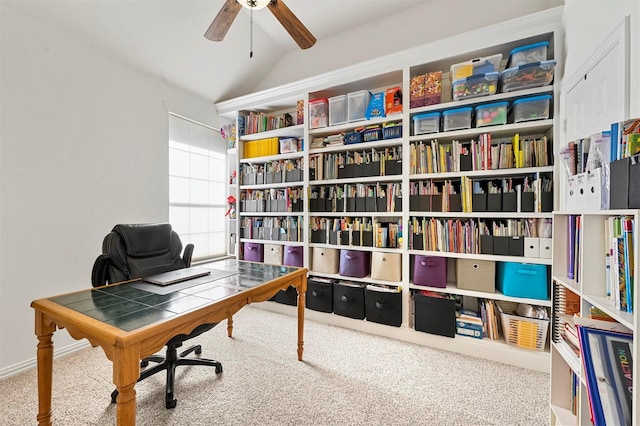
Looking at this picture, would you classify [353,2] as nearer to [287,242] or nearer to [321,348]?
[287,242]

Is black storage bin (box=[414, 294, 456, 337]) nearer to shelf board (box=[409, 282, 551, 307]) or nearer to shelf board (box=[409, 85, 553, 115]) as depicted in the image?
shelf board (box=[409, 282, 551, 307])

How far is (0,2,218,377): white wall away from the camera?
1.84 meters

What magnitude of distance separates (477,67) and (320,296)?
2478mm

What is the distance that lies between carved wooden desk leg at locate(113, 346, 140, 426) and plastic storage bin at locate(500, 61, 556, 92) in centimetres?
278

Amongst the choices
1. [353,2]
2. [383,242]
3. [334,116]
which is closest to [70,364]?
[383,242]

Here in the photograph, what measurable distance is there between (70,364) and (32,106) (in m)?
1.95

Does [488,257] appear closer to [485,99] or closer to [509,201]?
[509,201]

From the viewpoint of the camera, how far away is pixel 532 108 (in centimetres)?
198

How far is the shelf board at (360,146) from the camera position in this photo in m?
2.48

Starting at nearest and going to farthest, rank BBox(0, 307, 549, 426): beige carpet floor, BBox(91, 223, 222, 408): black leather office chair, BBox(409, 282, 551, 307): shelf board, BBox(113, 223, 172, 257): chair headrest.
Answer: BBox(0, 307, 549, 426): beige carpet floor → BBox(91, 223, 222, 408): black leather office chair → BBox(113, 223, 172, 257): chair headrest → BBox(409, 282, 551, 307): shelf board

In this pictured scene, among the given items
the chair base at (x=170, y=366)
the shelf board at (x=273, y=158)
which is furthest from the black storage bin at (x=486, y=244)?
the chair base at (x=170, y=366)

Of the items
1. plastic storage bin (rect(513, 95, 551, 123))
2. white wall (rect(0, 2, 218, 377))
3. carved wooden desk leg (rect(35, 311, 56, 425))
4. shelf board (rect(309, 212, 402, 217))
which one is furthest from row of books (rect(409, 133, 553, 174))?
white wall (rect(0, 2, 218, 377))

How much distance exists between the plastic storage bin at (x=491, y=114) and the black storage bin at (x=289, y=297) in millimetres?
2397

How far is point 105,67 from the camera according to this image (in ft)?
7.70
